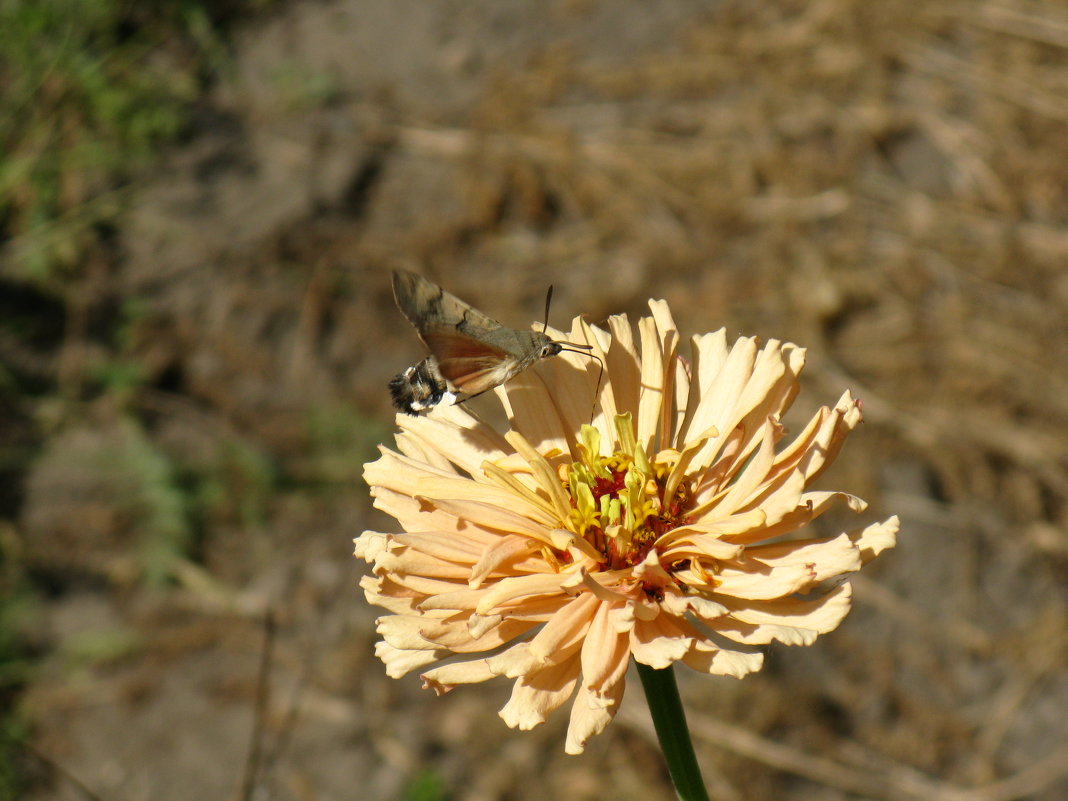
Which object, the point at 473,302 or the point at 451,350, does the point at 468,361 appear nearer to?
the point at 451,350

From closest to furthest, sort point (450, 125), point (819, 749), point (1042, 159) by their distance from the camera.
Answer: point (819, 749)
point (1042, 159)
point (450, 125)

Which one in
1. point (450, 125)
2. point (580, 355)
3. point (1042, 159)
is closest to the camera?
point (580, 355)

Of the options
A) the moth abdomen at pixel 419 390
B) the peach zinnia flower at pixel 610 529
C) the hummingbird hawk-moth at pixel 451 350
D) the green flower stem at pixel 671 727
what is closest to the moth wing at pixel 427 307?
the hummingbird hawk-moth at pixel 451 350

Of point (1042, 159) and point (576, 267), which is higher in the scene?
point (1042, 159)

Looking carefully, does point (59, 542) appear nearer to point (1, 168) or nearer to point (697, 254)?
point (1, 168)

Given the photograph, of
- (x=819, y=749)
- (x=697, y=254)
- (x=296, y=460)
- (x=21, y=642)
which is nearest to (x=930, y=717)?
(x=819, y=749)

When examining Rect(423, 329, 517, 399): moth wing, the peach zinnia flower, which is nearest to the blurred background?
the peach zinnia flower

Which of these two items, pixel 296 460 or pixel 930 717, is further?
pixel 296 460

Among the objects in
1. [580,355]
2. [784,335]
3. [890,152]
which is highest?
[580,355]

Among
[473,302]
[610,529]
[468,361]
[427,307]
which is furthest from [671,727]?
[473,302]
